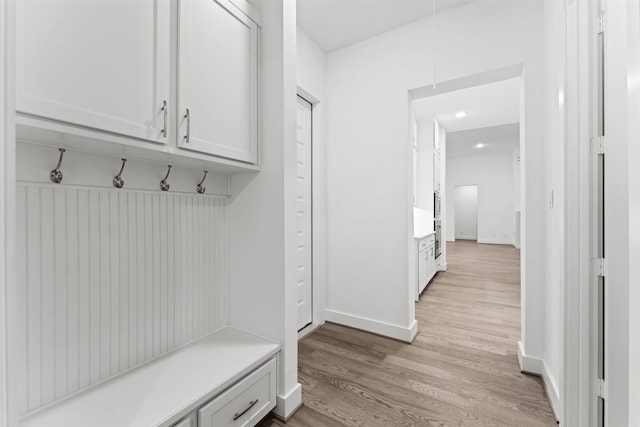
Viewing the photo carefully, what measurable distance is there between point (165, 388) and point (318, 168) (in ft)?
7.20

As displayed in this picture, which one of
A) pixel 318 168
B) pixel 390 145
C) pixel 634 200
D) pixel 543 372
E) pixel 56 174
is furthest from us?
pixel 318 168

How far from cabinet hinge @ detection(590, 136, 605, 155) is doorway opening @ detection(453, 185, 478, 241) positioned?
10.1 meters

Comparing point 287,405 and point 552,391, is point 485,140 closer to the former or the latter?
point 552,391

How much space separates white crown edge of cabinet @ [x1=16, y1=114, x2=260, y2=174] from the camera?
85cm

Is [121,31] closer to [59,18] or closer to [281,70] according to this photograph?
[59,18]

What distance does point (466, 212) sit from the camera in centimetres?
1067

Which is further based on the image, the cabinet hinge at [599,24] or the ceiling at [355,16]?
the ceiling at [355,16]

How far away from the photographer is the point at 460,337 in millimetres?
2568

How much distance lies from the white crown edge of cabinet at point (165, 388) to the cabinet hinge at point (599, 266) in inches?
63.5

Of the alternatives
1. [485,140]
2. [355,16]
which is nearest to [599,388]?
[355,16]

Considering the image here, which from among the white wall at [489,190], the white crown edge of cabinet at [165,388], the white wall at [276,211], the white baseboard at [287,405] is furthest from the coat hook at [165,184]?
the white wall at [489,190]

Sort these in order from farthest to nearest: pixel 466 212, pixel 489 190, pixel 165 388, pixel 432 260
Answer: pixel 466 212 → pixel 489 190 → pixel 432 260 → pixel 165 388

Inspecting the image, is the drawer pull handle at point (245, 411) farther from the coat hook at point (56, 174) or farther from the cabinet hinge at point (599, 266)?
the cabinet hinge at point (599, 266)

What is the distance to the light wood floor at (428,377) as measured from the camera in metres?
1.58
